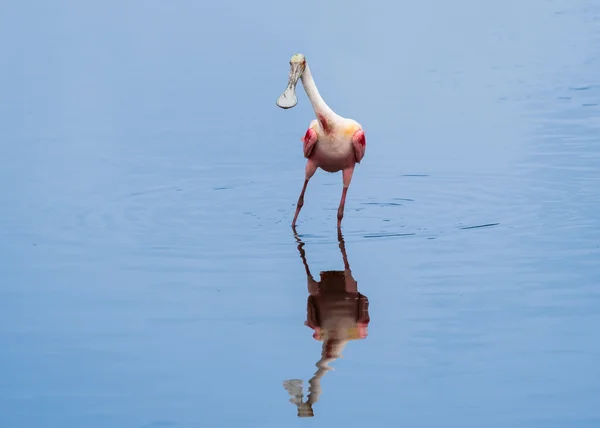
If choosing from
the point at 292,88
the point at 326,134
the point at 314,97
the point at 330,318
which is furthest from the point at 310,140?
the point at 330,318

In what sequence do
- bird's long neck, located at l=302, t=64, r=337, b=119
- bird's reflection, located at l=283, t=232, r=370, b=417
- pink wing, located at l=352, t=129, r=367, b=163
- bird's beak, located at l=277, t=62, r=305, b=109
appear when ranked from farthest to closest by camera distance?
pink wing, located at l=352, t=129, r=367, b=163 → bird's long neck, located at l=302, t=64, r=337, b=119 → bird's beak, located at l=277, t=62, r=305, b=109 → bird's reflection, located at l=283, t=232, r=370, b=417

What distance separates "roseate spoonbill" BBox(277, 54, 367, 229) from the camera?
12.5 metres

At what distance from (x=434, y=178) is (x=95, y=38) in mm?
11745

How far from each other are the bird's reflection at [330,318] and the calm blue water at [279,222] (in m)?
0.10

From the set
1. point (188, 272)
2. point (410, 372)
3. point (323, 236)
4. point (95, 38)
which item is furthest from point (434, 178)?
point (95, 38)

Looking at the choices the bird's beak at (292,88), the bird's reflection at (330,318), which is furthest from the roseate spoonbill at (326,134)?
the bird's reflection at (330,318)

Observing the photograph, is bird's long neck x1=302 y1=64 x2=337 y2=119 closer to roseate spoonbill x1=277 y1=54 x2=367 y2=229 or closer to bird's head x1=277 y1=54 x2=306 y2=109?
roseate spoonbill x1=277 y1=54 x2=367 y2=229

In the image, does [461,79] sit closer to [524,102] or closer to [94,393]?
[524,102]

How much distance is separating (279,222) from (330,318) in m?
3.29

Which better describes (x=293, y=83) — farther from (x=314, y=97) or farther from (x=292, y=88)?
(x=314, y=97)

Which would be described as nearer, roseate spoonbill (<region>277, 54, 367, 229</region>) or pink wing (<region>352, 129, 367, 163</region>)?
roseate spoonbill (<region>277, 54, 367, 229</region>)

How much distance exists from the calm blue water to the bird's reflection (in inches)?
3.9

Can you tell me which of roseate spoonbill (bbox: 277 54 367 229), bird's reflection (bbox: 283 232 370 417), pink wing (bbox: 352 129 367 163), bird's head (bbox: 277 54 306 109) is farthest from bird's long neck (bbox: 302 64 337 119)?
bird's reflection (bbox: 283 232 370 417)

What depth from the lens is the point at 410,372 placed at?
8867 mm
